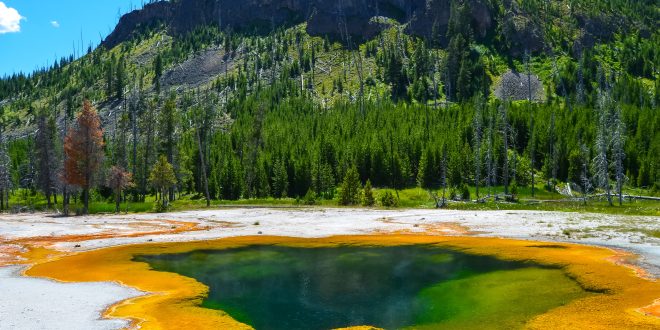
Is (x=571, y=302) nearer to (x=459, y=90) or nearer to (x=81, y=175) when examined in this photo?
(x=81, y=175)

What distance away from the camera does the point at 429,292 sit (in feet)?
78.4

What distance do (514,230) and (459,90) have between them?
153 metres

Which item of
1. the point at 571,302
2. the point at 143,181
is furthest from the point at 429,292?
the point at 143,181

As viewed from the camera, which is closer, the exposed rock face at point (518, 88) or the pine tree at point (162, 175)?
the pine tree at point (162, 175)

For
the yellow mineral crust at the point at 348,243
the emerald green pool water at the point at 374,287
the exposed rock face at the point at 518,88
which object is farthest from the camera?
the exposed rock face at the point at 518,88

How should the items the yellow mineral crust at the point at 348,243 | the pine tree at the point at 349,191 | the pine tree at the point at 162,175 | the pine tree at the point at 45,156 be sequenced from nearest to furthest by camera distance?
the yellow mineral crust at the point at 348,243 < the pine tree at the point at 162,175 < the pine tree at the point at 349,191 < the pine tree at the point at 45,156

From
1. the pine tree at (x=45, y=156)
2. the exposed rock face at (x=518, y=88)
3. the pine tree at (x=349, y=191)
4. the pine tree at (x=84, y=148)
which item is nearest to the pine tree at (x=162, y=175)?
the pine tree at (x=84, y=148)

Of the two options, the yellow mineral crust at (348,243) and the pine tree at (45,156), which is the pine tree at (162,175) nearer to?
the pine tree at (45,156)

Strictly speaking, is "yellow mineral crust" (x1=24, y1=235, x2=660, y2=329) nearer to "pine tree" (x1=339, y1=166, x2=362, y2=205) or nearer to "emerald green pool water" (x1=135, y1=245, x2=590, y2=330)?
"emerald green pool water" (x1=135, y1=245, x2=590, y2=330)

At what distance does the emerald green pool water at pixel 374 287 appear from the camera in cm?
1947

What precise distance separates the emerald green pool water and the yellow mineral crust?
985mm

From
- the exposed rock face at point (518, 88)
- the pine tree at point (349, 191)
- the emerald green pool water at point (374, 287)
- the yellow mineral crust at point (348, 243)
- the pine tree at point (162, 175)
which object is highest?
the exposed rock face at point (518, 88)

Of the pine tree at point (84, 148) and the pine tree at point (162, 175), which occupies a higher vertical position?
the pine tree at point (84, 148)

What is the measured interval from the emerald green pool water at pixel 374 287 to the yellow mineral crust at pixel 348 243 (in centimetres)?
98
